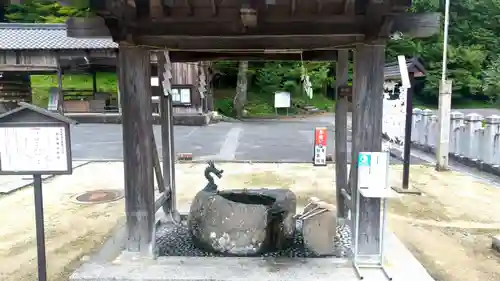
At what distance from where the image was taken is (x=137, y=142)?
3861mm

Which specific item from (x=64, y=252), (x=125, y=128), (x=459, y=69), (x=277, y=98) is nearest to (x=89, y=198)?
(x=64, y=252)

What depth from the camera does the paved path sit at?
445 inches

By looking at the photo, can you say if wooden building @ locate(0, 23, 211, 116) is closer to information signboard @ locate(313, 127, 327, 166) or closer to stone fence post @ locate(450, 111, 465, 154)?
information signboard @ locate(313, 127, 327, 166)

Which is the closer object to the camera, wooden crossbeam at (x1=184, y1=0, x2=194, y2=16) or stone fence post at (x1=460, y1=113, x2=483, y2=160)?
wooden crossbeam at (x1=184, y1=0, x2=194, y2=16)

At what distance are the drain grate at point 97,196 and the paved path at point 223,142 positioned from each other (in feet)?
12.0

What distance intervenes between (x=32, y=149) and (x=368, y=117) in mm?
2918

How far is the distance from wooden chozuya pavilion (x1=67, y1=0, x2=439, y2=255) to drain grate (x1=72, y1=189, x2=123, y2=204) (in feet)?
10.4

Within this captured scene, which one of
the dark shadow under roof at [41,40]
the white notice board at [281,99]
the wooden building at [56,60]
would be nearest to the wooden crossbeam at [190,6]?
the wooden building at [56,60]

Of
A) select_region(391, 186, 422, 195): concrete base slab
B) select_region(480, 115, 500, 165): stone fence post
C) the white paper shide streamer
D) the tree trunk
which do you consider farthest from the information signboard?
the tree trunk

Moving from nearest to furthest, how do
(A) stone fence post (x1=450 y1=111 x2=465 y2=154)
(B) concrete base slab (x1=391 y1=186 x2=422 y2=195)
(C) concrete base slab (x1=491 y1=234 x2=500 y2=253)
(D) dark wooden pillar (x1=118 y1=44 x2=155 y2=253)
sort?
(D) dark wooden pillar (x1=118 y1=44 x2=155 y2=253)
(C) concrete base slab (x1=491 y1=234 x2=500 y2=253)
(B) concrete base slab (x1=391 y1=186 x2=422 y2=195)
(A) stone fence post (x1=450 y1=111 x2=465 y2=154)

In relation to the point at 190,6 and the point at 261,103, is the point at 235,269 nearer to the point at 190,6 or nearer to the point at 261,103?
the point at 190,6

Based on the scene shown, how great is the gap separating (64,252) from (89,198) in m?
2.47

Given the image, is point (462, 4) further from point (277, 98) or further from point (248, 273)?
point (248, 273)

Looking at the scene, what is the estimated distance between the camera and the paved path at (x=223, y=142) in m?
11.3
